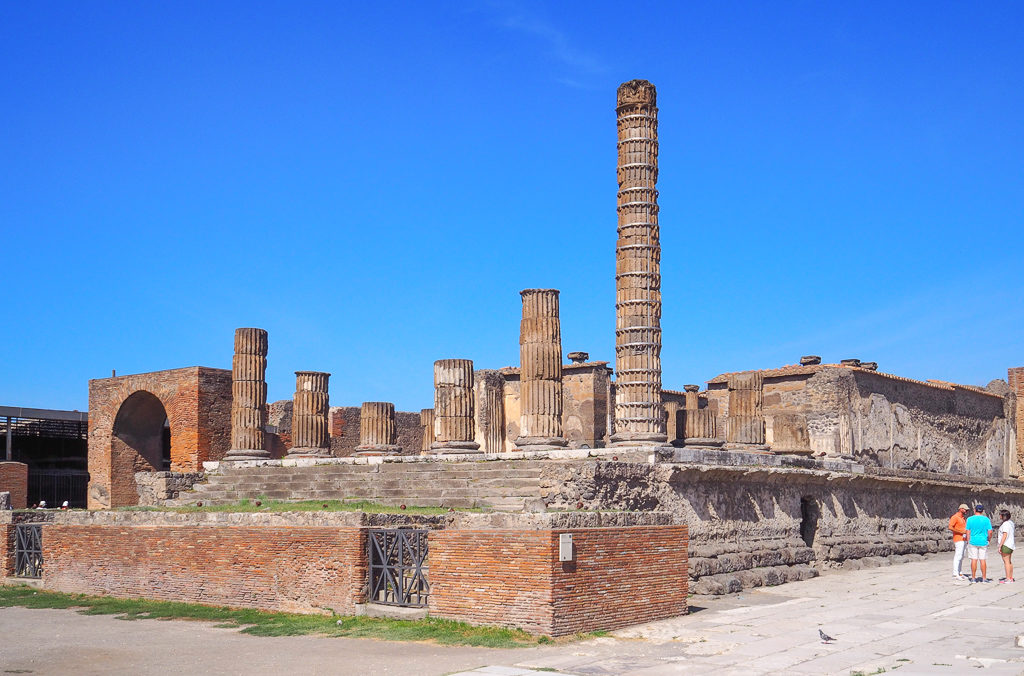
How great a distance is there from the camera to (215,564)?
1258cm

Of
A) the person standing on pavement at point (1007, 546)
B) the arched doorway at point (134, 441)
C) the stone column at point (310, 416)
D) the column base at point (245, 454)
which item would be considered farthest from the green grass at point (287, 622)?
the arched doorway at point (134, 441)

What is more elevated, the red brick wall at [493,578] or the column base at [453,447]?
the column base at [453,447]

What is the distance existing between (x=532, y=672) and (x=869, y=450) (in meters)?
19.4

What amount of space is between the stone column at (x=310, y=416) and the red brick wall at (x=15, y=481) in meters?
7.50

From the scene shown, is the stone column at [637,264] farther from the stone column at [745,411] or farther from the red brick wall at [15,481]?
the red brick wall at [15,481]

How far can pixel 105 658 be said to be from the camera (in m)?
9.34

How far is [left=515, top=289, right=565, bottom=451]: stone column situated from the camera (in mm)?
16688

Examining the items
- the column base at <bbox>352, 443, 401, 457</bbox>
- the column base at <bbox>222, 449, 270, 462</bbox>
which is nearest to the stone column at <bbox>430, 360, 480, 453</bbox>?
the column base at <bbox>352, 443, 401, 457</bbox>

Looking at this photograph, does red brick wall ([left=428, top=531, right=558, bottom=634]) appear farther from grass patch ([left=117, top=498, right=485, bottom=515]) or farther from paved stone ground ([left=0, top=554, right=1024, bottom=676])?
grass patch ([left=117, top=498, right=485, bottom=515])

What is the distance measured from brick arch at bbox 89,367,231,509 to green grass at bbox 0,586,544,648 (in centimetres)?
815

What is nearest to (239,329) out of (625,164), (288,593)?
(625,164)

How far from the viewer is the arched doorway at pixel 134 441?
23939mm

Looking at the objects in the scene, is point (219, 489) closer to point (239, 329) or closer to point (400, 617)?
point (239, 329)

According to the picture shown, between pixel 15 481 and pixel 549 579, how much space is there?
18.9 metres
